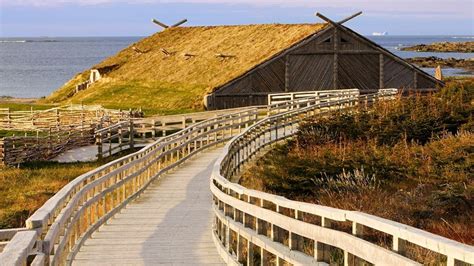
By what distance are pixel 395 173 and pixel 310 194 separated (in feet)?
11.9

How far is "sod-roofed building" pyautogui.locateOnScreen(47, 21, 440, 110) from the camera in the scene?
53.1m

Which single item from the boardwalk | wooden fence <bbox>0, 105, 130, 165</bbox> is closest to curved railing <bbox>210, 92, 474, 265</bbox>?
the boardwalk

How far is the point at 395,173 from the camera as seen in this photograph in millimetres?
27391

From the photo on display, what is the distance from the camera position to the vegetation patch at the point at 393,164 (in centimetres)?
2023

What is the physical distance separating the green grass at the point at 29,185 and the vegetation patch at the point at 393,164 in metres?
6.30

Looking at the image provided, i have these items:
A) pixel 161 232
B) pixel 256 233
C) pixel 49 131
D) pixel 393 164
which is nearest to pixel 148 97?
pixel 49 131

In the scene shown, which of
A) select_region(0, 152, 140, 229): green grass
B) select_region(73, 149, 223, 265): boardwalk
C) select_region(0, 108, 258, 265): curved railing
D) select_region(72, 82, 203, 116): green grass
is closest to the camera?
select_region(0, 108, 258, 265): curved railing

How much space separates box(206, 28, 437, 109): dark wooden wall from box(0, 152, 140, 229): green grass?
15815mm

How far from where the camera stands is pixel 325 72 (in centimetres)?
5438

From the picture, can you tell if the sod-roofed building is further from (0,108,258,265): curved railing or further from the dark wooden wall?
(0,108,258,265): curved railing

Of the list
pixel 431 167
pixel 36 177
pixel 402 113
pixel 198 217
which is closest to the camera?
pixel 198 217

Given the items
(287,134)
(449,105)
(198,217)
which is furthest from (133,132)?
(198,217)

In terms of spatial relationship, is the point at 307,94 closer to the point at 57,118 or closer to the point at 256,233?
the point at 57,118

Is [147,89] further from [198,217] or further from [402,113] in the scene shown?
[198,217]
